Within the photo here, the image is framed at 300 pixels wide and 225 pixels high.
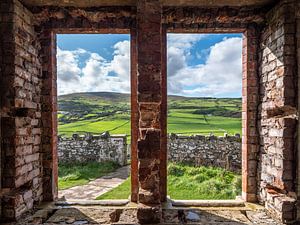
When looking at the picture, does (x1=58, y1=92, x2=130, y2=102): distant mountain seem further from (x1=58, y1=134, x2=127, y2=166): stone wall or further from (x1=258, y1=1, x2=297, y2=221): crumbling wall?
(x1=258, y1=1, x2=297, y2=221): crumbling wall

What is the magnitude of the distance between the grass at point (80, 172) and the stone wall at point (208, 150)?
10.1 feet

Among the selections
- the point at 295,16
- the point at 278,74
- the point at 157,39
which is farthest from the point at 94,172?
the point at 295,16

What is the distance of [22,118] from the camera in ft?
15.4

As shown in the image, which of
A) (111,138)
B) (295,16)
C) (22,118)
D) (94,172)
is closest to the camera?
(295,16)

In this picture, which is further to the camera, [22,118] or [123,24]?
[123,24]

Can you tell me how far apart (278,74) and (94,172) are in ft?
28.3

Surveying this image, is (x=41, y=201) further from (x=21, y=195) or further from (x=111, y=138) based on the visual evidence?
(x=111, y=138)

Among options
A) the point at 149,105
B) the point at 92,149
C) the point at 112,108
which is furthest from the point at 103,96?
the point at 149,105

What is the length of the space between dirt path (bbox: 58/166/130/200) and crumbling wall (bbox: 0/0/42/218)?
2702mm

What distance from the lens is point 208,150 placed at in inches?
431

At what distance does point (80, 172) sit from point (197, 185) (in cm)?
508

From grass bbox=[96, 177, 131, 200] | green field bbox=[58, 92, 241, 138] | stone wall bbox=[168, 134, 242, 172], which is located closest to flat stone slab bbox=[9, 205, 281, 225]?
grass bbox=[96, 177, 131, 200]

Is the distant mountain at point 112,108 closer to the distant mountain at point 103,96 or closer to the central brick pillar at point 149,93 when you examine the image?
the distant mountain at point 103,96

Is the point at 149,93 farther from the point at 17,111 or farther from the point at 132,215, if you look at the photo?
the point at 17,111
